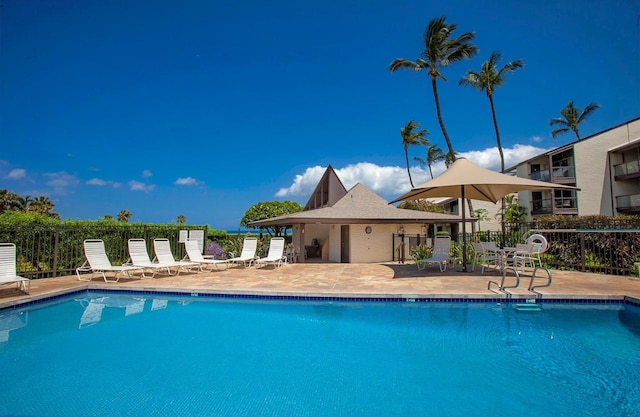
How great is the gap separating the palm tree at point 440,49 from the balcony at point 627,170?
14.5 meters

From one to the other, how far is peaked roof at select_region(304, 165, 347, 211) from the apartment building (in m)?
18.4

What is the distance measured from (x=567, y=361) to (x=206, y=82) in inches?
975

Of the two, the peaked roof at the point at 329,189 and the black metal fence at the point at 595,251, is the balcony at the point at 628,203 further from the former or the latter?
the peaked roof at the point at 329,189

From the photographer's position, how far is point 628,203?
80.2 feet

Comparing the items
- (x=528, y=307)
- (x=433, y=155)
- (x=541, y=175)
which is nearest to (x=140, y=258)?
(x=528, y=307)

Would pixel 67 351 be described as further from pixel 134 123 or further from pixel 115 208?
pixel 115 208

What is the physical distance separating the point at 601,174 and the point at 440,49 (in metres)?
17.2

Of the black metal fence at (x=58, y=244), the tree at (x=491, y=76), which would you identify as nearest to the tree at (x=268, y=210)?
the tree at (x=491, y=76)

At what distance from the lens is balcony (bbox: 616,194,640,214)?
23.6m

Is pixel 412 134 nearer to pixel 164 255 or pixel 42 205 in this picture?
pixel 164 255

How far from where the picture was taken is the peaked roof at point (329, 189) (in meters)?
21.1

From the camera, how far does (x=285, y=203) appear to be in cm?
4928

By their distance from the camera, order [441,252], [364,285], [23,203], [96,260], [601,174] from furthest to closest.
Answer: [23,203], [601,174], [441,252], [96,260], [364,285]

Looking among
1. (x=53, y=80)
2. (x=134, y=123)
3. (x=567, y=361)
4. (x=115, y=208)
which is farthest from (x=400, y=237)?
(x=115, y=208)
